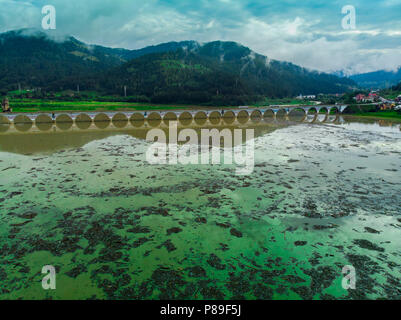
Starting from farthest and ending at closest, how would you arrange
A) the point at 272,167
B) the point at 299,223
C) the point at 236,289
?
the point at 272,167 < the point at 299,223 < the point at 236,289

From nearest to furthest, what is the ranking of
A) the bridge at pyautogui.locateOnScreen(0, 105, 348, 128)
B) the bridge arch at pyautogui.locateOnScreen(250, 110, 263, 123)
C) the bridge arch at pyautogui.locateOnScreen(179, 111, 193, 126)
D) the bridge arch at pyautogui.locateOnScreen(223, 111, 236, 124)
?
the bridge at pyautogui.locateOnScreen(0, 105, 348, 128)
the bridge arch at pyautogui.locateOnScreen(179, 111, 193, 126)
the bridge arch at pyautogui.locateOnScreen(223, 111, 236, 124)
the bridge arch at pyautogui.locateOnScreen(250, 110, 263, 123)

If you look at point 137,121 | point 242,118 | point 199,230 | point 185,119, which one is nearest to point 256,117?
Result: point 242,118

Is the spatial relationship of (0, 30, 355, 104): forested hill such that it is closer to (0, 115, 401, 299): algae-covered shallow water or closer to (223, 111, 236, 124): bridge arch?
(223, 111, 236, 124): bridge arch

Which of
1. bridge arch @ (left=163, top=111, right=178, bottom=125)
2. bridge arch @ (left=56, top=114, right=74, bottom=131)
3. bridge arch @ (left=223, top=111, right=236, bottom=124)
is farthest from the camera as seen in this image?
bridge arch @ (left=223, top=111, right=236, bottom=124)

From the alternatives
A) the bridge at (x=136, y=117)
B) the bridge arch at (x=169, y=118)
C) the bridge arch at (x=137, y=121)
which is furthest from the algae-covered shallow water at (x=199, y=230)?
the bridge arch at (x=169, y=118)

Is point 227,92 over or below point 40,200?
over

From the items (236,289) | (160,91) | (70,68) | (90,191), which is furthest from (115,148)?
(70,68)
